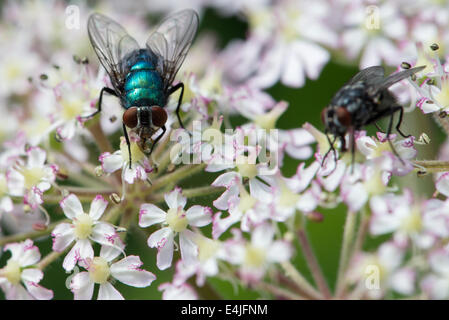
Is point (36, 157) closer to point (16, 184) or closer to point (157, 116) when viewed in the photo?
point (16, 184)

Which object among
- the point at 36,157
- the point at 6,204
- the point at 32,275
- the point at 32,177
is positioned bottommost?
the point at 32,275

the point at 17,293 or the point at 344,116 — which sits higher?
the point at 344,116

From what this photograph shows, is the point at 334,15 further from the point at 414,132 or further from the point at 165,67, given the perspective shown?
the point at 165,67

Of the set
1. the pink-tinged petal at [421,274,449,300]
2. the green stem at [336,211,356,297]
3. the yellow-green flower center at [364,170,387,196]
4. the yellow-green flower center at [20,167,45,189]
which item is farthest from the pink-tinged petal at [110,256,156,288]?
the pink-tinged petal at [421,274,449,300]

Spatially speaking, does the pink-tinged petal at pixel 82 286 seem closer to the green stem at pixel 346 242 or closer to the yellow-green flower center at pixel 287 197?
the yellow-green flower center at pixel 287 197

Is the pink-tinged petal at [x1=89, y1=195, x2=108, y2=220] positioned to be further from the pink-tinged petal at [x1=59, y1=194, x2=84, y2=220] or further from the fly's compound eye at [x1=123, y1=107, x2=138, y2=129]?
the fly's compound eye at [x1=123, y1=107, x2=138, y2=129]

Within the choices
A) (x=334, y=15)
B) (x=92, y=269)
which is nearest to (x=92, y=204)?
(x=92, y=269)

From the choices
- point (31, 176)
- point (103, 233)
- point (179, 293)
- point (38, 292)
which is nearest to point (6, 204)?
point (31, 176)
